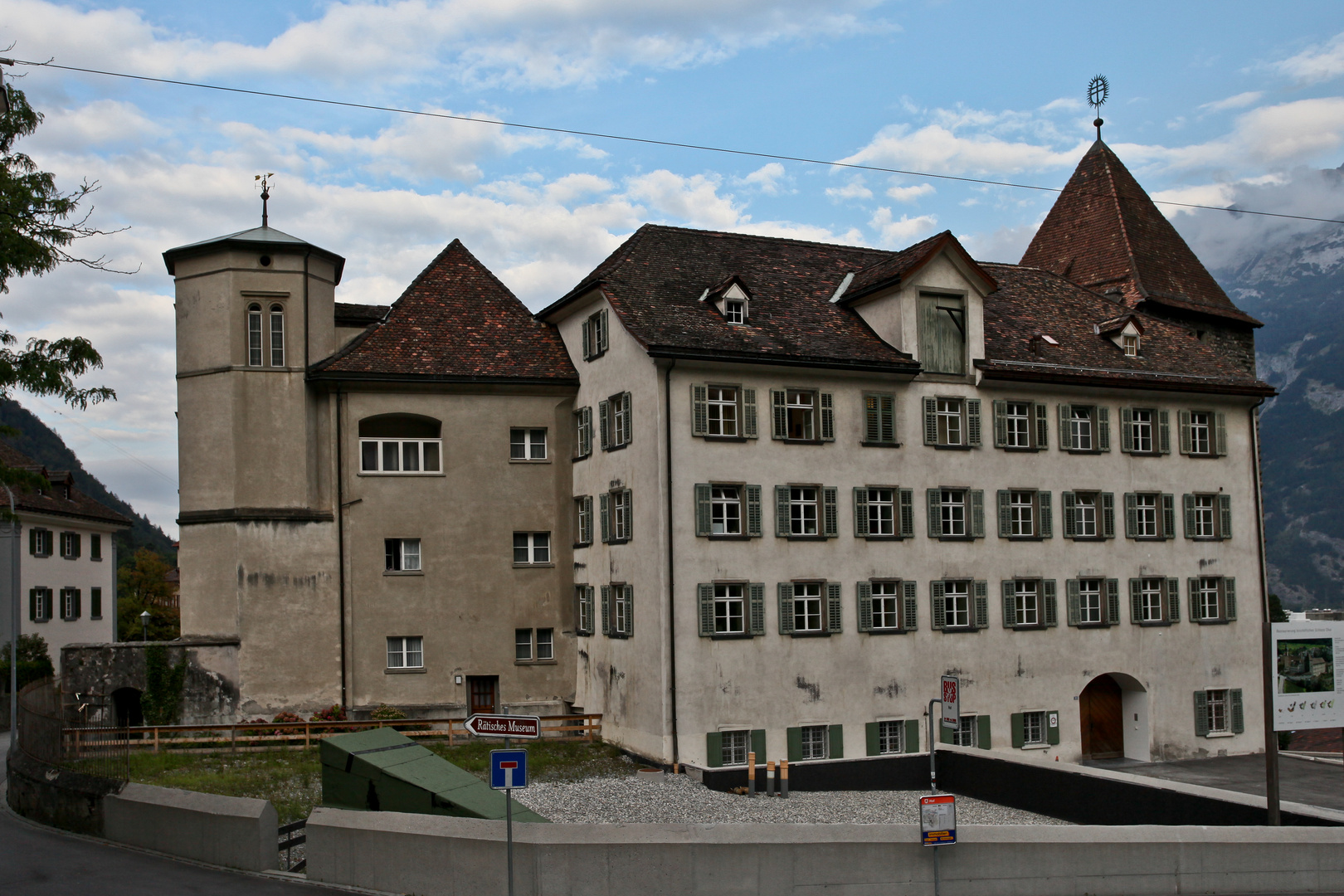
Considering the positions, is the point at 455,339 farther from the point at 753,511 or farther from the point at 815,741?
the point at 815,741

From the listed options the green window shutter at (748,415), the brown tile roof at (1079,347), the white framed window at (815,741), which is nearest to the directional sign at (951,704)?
the white framed window at (815,741)

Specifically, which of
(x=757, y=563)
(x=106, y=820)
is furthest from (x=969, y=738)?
(x=106, y=820)

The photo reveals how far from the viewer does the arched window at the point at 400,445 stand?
114 feet

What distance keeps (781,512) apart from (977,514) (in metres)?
6.13

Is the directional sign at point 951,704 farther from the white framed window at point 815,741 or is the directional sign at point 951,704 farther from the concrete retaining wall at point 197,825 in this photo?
the concrete retaining wall at point 197,825

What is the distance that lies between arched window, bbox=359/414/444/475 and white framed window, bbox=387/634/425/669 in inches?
183

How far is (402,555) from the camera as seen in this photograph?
3475 centimetres

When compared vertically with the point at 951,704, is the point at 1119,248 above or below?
above

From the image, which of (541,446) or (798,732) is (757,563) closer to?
(798,732)

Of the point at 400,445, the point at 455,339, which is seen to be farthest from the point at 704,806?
the point at 455,339

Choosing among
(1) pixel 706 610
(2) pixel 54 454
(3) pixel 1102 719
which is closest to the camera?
(1) pixel 706 610

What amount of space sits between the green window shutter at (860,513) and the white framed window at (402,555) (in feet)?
40.4

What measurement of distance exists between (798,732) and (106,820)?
663 inches

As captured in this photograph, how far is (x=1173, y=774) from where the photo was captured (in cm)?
3278
